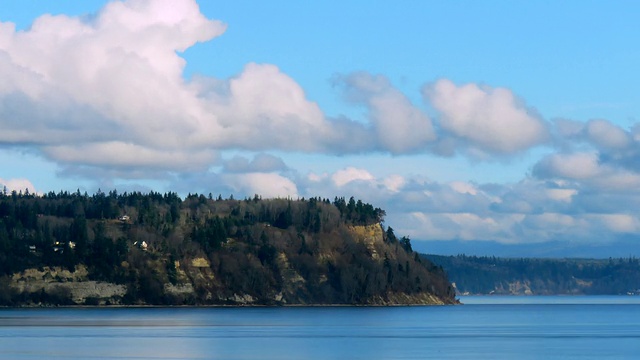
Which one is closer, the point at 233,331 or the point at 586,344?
the point at 586,344

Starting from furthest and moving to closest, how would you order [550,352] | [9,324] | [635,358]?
[9,324] < [550,352] < [635,358]

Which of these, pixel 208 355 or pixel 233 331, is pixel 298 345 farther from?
pixel 233 331

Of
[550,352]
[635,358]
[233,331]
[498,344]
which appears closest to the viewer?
[635,358]

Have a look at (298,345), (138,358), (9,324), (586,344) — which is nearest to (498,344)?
(586,344)

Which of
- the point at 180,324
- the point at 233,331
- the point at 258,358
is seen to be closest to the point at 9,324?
the point at 180,324

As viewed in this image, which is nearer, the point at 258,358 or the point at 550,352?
the point at 258,358

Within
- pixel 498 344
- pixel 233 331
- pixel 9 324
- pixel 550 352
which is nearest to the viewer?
pixel 550 352

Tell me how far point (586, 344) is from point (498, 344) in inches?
477

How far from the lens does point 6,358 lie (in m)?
116

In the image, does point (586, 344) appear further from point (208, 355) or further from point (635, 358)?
point (208, 355)

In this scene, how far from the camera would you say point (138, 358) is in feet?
391

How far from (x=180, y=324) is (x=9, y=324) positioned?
28455 millimetres

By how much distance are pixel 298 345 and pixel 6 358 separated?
3879 cm

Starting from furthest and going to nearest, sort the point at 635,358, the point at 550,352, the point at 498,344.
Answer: the point at 498,344 < the point at 550,352 < the point at 635,358
